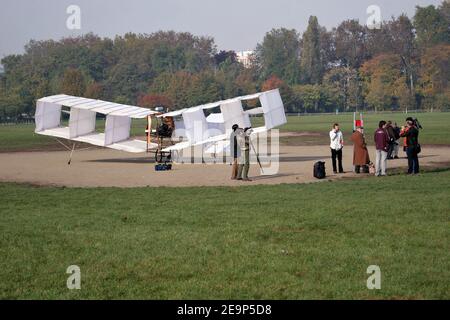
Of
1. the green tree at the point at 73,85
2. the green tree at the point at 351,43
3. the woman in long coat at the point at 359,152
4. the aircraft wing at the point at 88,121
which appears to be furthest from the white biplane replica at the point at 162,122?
the green tree at the point at 351,43

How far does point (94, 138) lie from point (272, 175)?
11.0 metres

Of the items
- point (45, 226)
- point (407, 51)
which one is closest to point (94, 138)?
point (45, 226)

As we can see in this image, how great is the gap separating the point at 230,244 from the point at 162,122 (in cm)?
1824

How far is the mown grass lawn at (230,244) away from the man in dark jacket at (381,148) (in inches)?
168

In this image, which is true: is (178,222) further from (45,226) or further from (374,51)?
(374,51)

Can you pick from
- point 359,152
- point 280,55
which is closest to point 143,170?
point 359,152

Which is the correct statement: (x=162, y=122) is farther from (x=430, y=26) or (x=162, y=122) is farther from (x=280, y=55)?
(x=280, y=55)

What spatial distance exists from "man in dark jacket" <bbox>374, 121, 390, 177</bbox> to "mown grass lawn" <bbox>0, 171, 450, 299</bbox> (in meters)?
4.27

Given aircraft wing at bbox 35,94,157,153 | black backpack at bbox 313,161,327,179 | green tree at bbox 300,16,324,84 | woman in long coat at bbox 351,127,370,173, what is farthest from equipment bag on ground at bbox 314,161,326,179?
green tree at bbox 300,16,324,84

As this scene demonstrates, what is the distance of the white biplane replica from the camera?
94.9 ft

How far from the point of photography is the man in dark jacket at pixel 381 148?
22266 mm

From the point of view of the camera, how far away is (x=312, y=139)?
48250mm

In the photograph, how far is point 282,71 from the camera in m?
148

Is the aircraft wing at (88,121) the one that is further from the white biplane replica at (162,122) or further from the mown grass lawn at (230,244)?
the mown grass lawn at (230,244)
